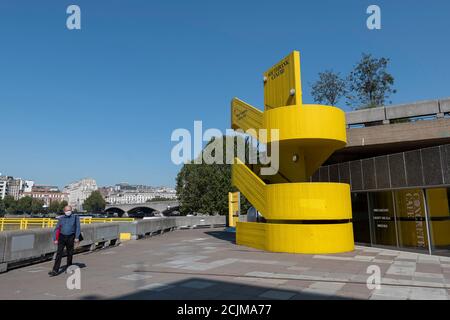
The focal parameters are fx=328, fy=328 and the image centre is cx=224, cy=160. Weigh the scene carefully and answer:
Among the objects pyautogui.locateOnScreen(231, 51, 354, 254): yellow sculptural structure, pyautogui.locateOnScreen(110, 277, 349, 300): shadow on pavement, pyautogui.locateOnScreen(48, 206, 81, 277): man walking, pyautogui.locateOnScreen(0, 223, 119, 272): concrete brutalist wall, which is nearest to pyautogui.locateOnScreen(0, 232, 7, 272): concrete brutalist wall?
pyautogui.locateOnScreen(0, 223, 119, 272): concrete brutalist wall

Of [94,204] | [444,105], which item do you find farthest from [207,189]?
[94,204]

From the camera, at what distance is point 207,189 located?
55.2m

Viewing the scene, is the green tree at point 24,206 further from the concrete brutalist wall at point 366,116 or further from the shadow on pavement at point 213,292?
the shadow on pavement at point 213,292

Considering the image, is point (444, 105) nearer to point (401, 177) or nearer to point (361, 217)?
point (401, 177)

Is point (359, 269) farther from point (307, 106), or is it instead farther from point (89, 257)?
point (89, 257)

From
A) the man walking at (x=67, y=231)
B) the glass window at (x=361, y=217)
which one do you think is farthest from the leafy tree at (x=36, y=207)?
the man walking at (x=67, y=231)

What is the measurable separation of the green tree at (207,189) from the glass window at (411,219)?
39061 millimetres

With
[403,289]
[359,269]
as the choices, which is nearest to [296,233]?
[359,269]

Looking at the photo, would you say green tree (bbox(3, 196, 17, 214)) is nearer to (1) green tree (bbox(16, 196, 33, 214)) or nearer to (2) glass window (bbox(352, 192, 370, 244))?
(1) green tree (bbox(16, 196, 33, 214))

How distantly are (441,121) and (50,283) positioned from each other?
60.5 ft

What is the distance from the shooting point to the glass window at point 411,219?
12.9 metres

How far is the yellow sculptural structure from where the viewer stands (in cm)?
1289

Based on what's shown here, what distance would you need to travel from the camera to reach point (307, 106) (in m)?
13.6

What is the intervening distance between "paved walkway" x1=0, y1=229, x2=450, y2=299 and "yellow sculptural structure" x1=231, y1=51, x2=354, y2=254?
1.13m
